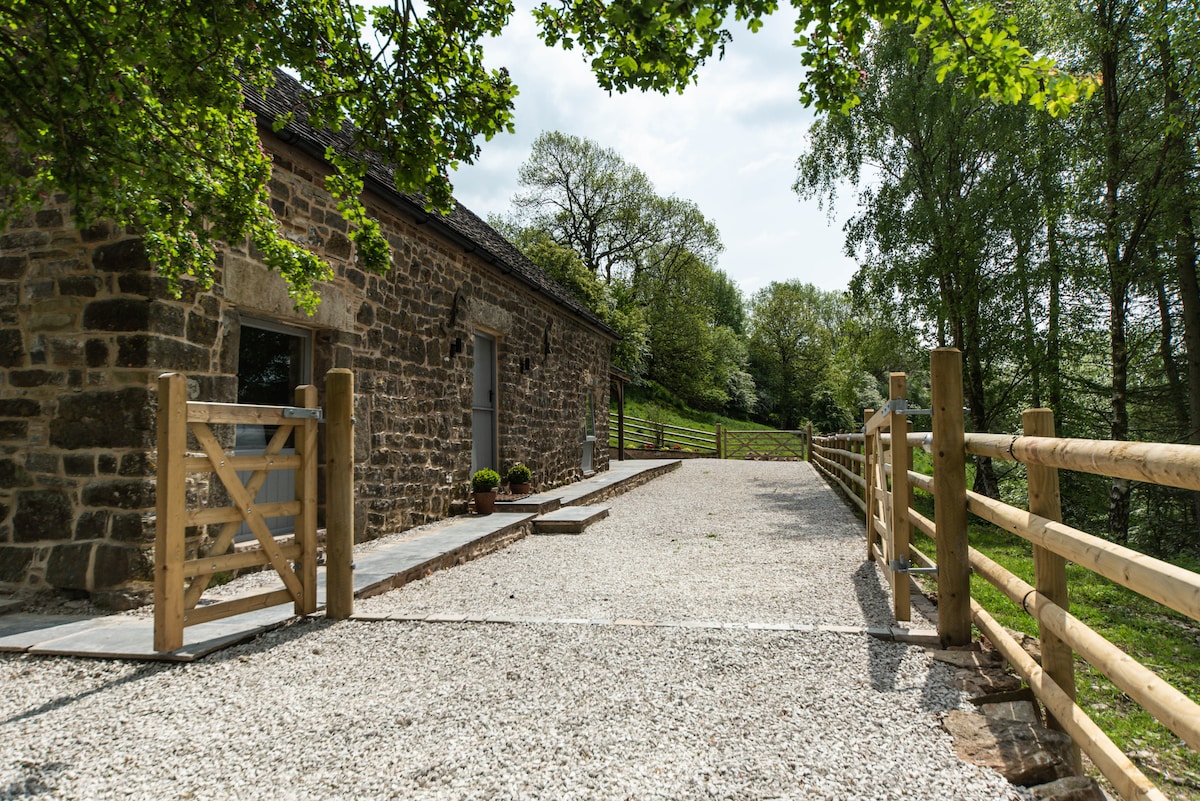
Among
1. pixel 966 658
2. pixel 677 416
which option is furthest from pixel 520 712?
pixel 677 416

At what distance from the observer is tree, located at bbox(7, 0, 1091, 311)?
9.48ft

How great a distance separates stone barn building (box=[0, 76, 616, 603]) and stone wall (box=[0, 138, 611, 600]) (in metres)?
0.01

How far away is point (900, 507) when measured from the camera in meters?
3.76

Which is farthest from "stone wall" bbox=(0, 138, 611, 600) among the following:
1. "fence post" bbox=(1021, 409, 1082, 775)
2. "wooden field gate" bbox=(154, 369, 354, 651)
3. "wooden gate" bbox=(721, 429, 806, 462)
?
"wooden gate" bbox=(721, 429, 806, 462)

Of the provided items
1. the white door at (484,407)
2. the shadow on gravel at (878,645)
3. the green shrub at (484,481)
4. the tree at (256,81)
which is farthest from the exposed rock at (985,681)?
the white door at (484,407)

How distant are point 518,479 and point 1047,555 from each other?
24.6 ft

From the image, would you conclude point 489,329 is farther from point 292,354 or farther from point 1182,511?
point 1182,511

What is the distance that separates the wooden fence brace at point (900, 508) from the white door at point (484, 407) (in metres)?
5.87

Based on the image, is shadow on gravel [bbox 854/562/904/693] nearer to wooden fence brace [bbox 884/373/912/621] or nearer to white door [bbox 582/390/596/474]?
wooden fence brace [bbox 884/373/912/621]

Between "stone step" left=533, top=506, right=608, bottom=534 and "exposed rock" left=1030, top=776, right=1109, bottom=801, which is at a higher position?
"exposed rock" left=1030, top=776, right=1109, bottom=801

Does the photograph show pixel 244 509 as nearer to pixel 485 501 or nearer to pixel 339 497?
pixel 339 497

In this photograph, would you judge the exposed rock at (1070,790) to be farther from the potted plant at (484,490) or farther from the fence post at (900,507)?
the potted plant at (484,490)

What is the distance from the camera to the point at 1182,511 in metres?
9.80

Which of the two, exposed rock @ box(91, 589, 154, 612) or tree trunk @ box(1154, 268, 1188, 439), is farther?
tree trunk @ box(1154, 268, 1188, 439)
